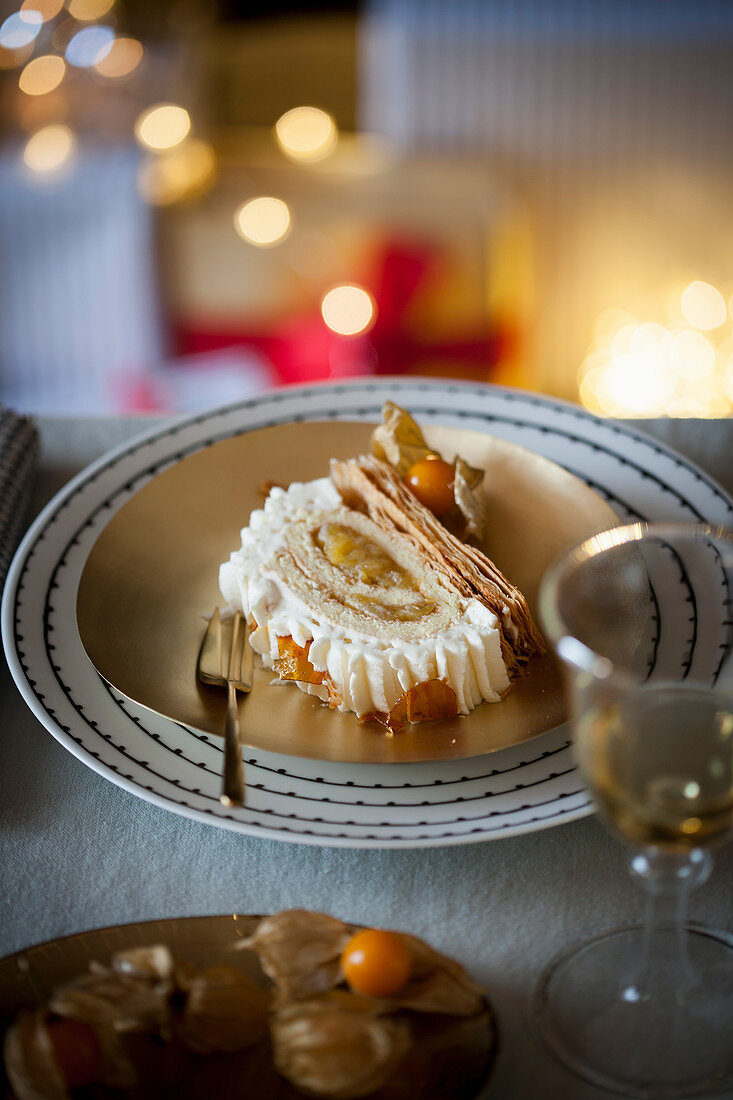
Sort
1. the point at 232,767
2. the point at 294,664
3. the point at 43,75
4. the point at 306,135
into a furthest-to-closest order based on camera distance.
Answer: the point at 306,135 < the point at 43,75 < the point at 294,664 < the point at 232,767

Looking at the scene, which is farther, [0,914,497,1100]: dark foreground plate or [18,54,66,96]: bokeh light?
[18,54,66,96]: bokeh light

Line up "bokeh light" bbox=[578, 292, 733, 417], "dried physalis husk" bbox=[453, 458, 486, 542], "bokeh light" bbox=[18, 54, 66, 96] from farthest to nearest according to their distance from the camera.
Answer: "bokeh light" bbox=[18, 54, 66, 96], "bokeh light" bbox=[578, 292, 733, 417], "dried physalis husk" bbox=[453, 458, 486, 542]

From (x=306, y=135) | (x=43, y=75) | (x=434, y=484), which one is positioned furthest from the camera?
(x=306, y=135)

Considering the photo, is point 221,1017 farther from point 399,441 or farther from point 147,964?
point 399,441

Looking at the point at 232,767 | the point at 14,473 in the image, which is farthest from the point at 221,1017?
the point at 14,473

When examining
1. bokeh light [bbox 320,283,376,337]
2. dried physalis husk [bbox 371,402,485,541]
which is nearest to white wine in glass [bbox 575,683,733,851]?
dried physalis husk [bbox 371,402,485,541]

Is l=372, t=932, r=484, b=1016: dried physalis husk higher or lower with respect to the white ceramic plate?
lower

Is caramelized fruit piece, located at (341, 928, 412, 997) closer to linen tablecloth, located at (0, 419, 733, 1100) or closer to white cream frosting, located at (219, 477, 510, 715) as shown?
linen tablecloth, located at (0, 419, 733, 1100)
